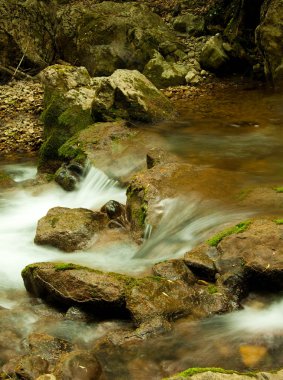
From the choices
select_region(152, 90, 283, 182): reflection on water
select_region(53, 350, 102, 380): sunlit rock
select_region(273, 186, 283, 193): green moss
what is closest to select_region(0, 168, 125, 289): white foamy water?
select_region(152, 90, 283, 182): reflection on water

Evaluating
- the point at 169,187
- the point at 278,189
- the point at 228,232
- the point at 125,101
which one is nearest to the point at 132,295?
the point at 228,232

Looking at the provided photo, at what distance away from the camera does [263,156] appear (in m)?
8.59

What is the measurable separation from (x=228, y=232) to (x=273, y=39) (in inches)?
389

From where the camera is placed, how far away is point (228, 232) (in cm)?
532

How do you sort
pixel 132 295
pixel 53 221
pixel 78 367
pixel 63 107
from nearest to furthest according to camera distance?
pixel 78 367
pixel 132 295
pixel 53 221
pixel 63 107

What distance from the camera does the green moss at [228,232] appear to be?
5.27 m

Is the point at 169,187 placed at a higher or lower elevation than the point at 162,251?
higher

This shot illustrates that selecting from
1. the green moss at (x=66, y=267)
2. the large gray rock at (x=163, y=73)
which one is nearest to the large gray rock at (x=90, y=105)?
the large gray rock at (x=163, y=73)

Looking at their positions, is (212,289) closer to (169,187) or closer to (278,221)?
(278,221)

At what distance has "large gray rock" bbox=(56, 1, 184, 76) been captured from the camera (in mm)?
16375

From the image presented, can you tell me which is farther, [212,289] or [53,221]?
[53,221]

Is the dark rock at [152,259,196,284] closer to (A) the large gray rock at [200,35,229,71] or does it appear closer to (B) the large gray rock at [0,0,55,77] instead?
(A) the large gray rock at [200,35,229,71]

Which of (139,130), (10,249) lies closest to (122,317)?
(10,249)

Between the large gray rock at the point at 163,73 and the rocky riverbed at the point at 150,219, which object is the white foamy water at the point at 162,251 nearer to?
the rocky riverbed at the point at 150,219
